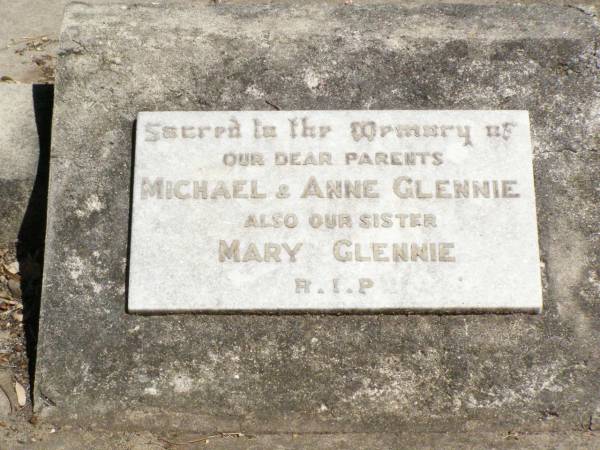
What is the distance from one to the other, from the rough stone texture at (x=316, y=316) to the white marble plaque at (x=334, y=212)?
0.11 m

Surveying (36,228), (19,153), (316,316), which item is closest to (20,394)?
(36,228)

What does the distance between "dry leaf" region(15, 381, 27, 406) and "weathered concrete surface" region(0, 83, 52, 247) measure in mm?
855

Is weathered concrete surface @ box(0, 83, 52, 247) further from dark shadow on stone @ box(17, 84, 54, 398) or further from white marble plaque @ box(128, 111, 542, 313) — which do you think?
white marble plaque @ box(128, 111, 542, 313)

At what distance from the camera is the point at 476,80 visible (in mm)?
3125

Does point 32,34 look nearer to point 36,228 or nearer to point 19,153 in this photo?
point 19,153

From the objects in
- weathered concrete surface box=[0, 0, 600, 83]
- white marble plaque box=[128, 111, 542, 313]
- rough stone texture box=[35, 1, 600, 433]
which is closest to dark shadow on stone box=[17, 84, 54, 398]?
rough stone texture box=[35, 1, 600, 433]

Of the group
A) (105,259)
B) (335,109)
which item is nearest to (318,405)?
(105,259)

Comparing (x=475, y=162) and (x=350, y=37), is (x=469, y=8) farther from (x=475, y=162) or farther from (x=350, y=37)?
(x=475, y=162)

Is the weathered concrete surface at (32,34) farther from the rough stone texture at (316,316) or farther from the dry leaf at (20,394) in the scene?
the dry leaf at (20,394)

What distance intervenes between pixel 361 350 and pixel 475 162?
3.46ft

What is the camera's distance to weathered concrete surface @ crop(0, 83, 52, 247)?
327 cm

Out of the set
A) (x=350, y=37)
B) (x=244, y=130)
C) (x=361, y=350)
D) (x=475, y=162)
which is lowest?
(x=361, y=350)

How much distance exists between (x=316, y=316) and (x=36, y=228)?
5.58ft

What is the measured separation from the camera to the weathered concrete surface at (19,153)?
3.27m
